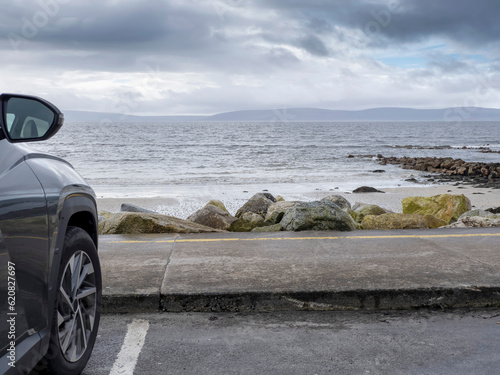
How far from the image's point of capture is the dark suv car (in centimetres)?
218

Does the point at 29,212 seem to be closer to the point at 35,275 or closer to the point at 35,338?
the point at 35,275

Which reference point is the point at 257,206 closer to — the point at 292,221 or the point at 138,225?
the point at 292,221

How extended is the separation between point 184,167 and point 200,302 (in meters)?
33.1

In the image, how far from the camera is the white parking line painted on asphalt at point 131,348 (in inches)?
129

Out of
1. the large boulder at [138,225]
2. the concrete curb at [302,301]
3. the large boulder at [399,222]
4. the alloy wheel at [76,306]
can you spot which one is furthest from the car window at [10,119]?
the large boulder at [399,222]

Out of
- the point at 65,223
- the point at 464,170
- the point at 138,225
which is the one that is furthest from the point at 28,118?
the point at 464,170

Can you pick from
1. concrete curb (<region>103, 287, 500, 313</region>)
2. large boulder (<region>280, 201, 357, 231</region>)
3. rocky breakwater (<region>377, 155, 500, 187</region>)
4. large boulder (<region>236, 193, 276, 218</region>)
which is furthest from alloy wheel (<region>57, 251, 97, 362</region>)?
rocky breakwater (<region>377, 155, 500, 187</region>)

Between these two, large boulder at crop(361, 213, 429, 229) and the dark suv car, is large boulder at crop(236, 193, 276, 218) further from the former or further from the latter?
the dark suv car

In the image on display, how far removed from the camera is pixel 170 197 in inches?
811

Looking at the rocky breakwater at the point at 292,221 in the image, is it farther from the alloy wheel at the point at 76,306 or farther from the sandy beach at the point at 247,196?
the sandy beach at the point at 247,196

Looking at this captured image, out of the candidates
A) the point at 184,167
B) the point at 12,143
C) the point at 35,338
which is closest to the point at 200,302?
the point at 35,338

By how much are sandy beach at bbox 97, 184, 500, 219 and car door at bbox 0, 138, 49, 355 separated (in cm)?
1328

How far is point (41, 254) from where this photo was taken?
2.43 meters

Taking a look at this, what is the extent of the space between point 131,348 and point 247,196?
17282 millimetres
